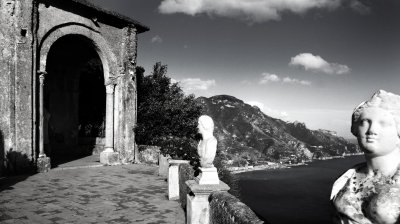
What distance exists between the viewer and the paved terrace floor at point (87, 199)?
21.9 ft

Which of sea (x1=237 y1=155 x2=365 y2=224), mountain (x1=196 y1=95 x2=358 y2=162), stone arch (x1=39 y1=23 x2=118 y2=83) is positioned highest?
stone arch (x1=39 y1=23 x2=118 y2=83)

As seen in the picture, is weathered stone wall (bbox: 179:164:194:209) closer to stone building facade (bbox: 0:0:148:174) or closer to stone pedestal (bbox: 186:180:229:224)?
stone pedestal (bbox: 186:180:229:224)

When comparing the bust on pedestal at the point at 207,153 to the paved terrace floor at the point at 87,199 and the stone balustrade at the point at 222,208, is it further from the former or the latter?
the paved terrace floor at the point at 87,199

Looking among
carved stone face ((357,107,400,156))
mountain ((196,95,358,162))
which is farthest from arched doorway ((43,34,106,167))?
mountain ((196,95,358,162))

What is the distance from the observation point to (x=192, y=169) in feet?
23.9

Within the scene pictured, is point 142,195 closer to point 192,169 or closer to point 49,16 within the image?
point 192,169

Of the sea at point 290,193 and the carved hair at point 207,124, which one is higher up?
the carved hair at point 207,124

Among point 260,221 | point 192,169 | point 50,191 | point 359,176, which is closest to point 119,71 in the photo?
point 50,191

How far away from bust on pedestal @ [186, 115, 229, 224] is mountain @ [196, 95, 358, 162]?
105338 millimetres

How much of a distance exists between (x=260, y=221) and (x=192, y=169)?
3.72 meters

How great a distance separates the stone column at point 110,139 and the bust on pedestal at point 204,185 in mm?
9032

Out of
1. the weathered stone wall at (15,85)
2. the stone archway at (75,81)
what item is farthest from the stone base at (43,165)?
the stone archway at (75,81)

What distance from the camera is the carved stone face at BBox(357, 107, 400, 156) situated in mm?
1653

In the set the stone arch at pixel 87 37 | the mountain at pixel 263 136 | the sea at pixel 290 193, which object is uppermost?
the stone arch at pixel 87 37
